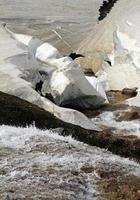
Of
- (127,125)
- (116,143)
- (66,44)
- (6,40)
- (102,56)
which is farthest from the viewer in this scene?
(66,44)

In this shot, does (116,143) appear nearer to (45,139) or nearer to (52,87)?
(45,139)

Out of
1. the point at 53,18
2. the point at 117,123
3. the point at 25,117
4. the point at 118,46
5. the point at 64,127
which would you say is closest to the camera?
the point at 64,127

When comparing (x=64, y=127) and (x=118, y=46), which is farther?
(x=118, y=46)

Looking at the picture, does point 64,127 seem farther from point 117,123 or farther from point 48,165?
point 117,123

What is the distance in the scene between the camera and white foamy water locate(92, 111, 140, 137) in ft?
32.9

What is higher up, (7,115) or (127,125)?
(7,115)

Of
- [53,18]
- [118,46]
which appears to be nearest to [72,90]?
[118,46]

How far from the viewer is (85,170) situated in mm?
5504

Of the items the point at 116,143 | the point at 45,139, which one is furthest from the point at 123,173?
the point at 116,143

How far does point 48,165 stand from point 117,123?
5.26 m

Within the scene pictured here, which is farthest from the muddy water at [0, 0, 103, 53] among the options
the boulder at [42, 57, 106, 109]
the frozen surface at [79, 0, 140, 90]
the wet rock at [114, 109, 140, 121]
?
the wet rock at [114, 109, 140, 121]

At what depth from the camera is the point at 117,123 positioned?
10648 mm

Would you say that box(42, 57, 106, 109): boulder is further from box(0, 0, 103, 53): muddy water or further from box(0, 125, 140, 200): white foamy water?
box(0, 0, 103, 53): muddy water

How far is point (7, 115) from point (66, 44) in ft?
44.5
